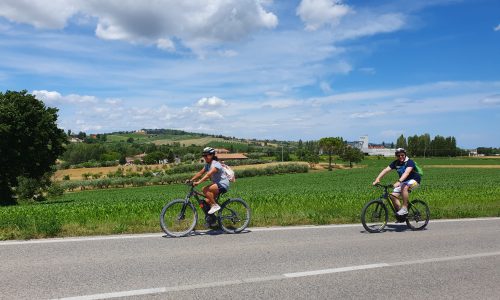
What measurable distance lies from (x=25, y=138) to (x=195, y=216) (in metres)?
29.9

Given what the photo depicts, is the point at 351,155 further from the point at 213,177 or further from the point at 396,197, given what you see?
the point at 213,177

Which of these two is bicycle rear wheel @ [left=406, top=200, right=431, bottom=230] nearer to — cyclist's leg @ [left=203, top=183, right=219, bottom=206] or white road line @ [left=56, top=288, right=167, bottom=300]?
cyclist's leg @ [left=203, top=183, right=219, bottom=206]

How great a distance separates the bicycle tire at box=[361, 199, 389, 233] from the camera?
9039mm

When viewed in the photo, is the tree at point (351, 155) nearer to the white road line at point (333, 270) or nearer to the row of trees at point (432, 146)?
the row of trees at point (432, 146)

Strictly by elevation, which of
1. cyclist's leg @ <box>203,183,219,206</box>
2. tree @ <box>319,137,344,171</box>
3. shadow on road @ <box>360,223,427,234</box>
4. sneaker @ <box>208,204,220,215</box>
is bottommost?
shadow on road @ <box>360,223,427,234</box>

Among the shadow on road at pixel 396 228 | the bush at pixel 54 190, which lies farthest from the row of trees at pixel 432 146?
the shadow on road at pixel 396 228

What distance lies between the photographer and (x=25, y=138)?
32656 mm

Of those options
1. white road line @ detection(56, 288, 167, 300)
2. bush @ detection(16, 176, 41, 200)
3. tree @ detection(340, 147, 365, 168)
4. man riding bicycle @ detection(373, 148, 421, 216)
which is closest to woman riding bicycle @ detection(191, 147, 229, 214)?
man riding bicycle @ detection(373, 148, 421, 216)

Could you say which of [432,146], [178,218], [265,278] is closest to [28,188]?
[178,218]

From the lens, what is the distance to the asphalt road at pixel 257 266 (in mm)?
4766

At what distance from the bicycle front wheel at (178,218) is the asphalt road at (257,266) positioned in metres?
0.34

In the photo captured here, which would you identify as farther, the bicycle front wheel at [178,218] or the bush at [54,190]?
the bush at [54,190]

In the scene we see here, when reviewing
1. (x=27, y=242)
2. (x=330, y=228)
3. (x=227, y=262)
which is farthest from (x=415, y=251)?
(x=27, y=242)

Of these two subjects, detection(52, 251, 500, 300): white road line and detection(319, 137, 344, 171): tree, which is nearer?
detection(52, 251, 500, 300): white road line
